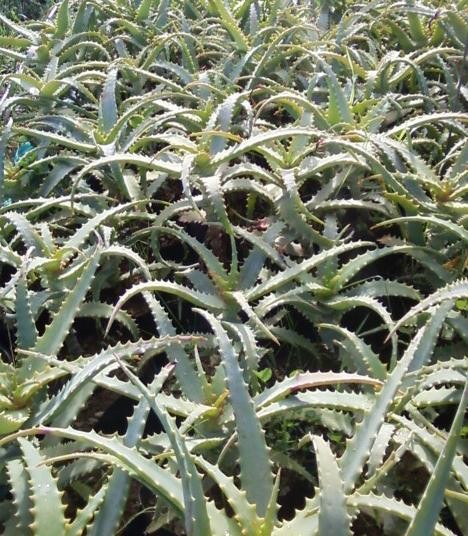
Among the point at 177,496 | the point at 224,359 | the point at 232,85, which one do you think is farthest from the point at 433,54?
the point at 177,496

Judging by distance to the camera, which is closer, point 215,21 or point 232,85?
point 232,85

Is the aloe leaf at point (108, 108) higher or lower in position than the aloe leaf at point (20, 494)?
higher

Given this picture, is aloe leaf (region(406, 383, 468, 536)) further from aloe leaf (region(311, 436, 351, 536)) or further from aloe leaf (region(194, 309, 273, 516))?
aloe leaf (region(194, 309, 273, 516))

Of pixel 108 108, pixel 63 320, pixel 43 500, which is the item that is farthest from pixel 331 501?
pixel 108 108

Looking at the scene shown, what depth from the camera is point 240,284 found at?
117cm

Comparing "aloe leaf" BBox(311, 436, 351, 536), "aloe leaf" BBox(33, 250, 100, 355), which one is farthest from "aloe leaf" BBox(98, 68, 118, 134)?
"aloe leaf" BBox(311, 436, 351, 536)

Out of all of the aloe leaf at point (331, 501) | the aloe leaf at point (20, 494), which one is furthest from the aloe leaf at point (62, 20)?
the aloe leaf at point (331, 501)

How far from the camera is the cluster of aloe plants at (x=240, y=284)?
2.63 feet

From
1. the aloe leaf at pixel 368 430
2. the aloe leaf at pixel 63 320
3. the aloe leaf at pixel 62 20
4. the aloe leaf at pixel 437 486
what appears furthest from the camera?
the aloe leaf at pixel 62 20

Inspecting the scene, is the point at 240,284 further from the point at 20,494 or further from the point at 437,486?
the point at 437,486

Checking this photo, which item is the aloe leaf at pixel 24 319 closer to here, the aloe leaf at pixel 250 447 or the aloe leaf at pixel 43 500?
the aloe leaf at pixel 43 500

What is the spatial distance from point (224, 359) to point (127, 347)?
6.3 inches

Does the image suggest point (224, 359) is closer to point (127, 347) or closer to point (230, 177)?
point (127, 347)

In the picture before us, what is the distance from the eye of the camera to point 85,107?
5.83ft
